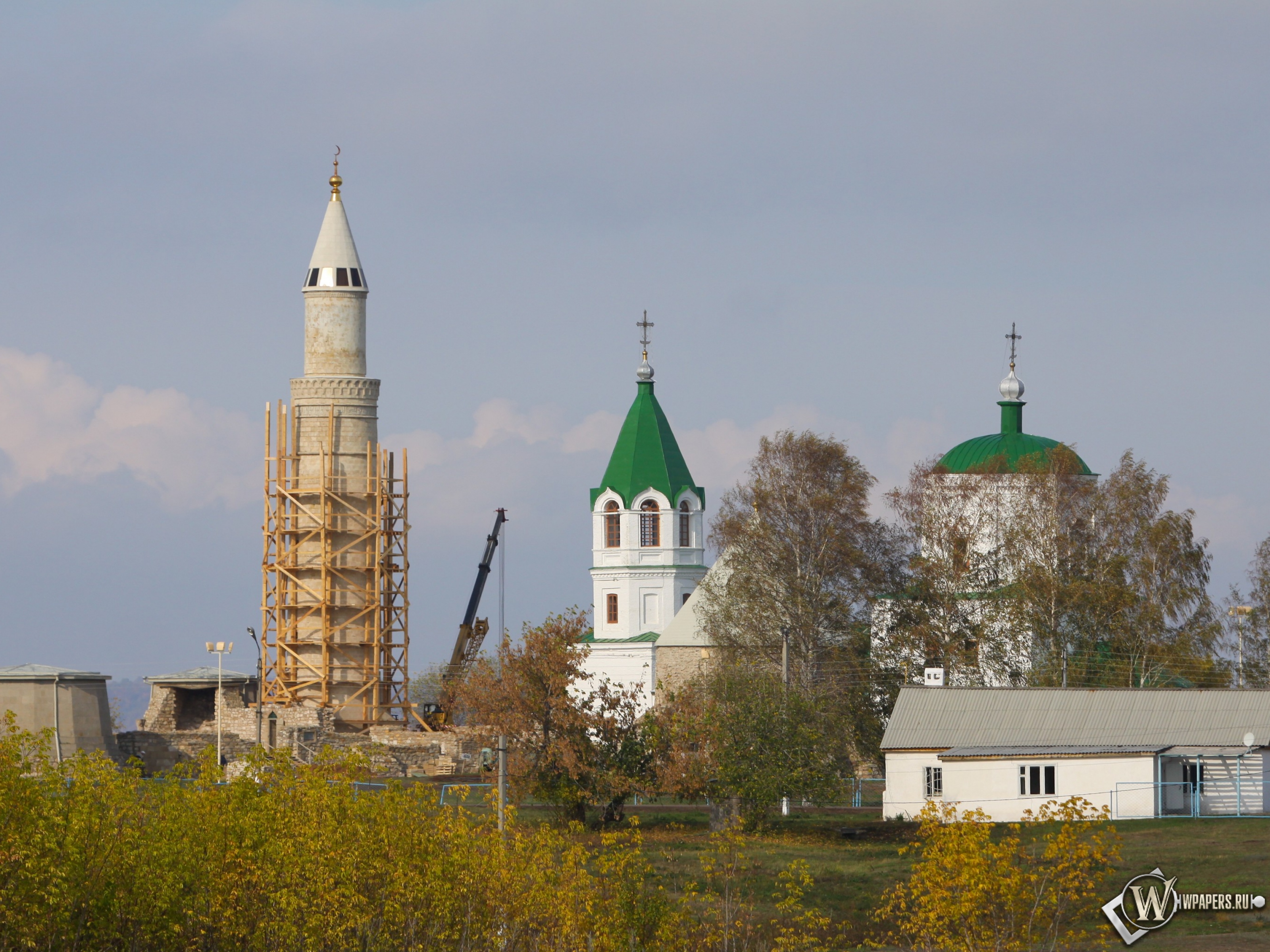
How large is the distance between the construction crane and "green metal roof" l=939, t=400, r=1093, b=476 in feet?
60.0

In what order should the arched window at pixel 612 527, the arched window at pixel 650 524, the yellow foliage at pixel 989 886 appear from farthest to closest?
1. the arched window at pixel 612 527
2. the arched window at pixel 650 524
3. the yellow foliage at pixel 989 886

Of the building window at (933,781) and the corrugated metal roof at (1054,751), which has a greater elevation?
the corrugated metal roof at (1054,751)

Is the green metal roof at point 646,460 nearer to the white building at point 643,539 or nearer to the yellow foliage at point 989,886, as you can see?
the white building at point 643,539

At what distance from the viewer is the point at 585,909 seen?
72.9 feet

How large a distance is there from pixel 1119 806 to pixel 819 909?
11.8m

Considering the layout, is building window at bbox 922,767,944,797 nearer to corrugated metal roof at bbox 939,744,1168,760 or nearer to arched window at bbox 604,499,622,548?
corrugated metal roof at bbox 939,744,1168,760

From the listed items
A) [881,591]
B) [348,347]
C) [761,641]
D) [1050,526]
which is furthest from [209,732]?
[1050,526]

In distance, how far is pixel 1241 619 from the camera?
178 ft

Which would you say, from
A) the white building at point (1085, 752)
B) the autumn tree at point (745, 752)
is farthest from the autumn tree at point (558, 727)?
the white building at point (1085, 752)

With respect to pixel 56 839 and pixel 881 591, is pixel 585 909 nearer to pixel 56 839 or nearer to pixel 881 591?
pixel 56 839

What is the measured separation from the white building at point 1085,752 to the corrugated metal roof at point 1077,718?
0.11 feet

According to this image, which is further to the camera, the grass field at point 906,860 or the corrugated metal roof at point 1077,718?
the corrugated metal roof at point 1077,718

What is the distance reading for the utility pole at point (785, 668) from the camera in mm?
44781

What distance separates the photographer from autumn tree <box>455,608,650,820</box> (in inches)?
1585
